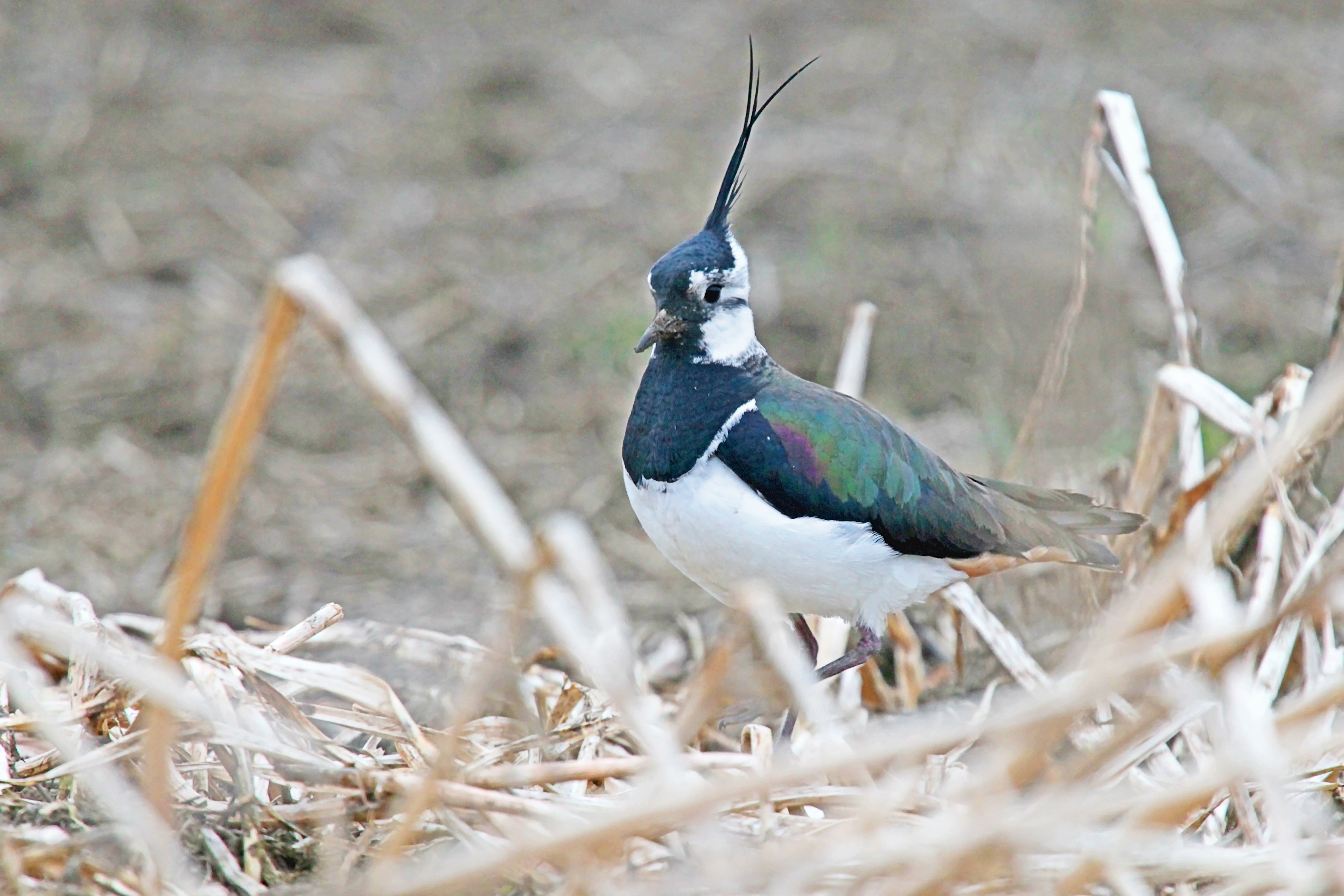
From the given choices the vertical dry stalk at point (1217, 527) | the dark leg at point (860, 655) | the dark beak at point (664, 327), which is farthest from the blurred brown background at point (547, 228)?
the vertical dry stalk at point (1217, 527)

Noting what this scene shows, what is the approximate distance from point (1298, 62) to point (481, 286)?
492 centimetres

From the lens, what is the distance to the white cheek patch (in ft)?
12.0

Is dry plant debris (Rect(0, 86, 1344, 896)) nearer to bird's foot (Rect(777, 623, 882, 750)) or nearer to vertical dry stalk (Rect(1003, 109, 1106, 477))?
bird's foot (Rect(777, 623, 882, 750))

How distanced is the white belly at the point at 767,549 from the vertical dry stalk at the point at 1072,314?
0.79 m

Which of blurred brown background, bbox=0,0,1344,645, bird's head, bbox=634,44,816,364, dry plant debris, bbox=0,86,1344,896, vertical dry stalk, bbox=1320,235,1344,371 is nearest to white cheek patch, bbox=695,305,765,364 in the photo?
bird's head, bbox=634,44,816,364

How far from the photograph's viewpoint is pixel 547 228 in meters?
7.29

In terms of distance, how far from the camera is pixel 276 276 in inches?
75.8

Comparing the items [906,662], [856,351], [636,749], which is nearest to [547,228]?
[856,351]

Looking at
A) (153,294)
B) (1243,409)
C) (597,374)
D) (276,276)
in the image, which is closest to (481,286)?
(597,374)

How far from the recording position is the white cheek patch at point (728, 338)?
3645 millimetres

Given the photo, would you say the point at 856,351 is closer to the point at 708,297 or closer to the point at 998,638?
the point at 708,297

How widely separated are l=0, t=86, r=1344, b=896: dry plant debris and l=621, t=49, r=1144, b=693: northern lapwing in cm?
25

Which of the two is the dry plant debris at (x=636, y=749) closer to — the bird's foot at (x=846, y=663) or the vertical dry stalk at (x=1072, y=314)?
the bird's foot at (x=846, y=663)

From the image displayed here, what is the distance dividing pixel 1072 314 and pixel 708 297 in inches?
41.9
